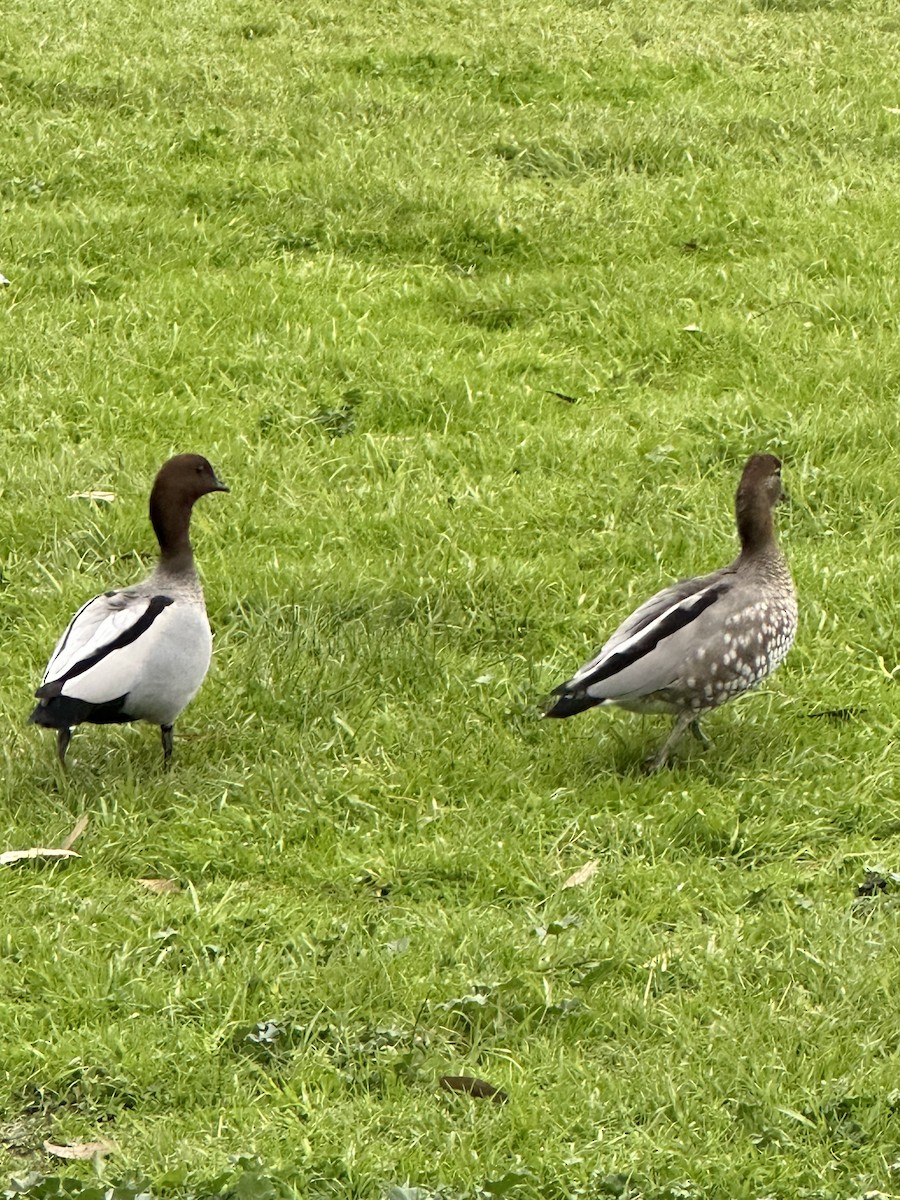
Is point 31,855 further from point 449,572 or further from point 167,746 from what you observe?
point 449,572

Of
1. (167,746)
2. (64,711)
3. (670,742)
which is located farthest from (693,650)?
(64,711)

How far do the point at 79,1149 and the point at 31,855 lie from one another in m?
1.19

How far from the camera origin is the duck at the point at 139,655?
520 centimetres

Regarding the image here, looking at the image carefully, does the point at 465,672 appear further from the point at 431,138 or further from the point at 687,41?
the point at 687,41

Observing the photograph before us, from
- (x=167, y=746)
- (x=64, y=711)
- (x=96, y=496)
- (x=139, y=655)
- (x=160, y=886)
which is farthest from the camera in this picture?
(x=96, y=496)

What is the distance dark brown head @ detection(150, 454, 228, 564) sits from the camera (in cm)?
576

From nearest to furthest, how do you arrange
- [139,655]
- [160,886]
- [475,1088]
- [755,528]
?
1. [475,1088]
2. [160,886]
3. [139,655]
4. [755,528]

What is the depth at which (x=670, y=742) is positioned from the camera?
5566mm

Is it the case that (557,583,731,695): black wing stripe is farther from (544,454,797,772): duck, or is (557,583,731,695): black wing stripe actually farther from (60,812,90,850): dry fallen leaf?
(60,812,90,850): dry fallen leaf

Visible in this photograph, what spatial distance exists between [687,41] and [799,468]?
521 cm

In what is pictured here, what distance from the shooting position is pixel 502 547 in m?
6.81

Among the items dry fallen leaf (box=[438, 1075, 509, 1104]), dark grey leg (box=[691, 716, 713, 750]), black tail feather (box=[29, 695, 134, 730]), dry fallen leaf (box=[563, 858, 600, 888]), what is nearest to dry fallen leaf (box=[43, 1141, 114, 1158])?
dry fallen leaf (box=[438, 1075, 509, 1104])

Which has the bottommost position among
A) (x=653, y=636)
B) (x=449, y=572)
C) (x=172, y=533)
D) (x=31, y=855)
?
(x=31, y=855)

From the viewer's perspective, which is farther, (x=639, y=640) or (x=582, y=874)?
(x=639, y=640)
